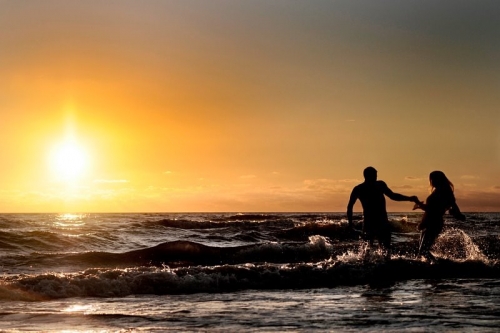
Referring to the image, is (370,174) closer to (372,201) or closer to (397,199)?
(372,201)

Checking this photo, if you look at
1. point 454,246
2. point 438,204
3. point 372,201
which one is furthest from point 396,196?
point 454,246

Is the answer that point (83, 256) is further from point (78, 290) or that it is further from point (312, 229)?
point (312, 229)

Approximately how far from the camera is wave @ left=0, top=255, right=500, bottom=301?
11.0m

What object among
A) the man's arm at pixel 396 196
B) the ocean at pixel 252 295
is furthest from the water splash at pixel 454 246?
the man's arm at pixel 396 196

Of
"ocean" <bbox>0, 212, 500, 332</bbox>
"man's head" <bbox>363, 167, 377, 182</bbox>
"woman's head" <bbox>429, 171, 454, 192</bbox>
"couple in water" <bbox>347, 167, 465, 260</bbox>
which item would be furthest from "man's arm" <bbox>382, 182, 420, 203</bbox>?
"ocean" <bbox>0, 212, 500, 332</bbox>

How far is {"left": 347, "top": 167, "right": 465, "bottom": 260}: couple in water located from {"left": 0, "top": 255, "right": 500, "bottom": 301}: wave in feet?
1.61

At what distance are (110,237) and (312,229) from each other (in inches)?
461

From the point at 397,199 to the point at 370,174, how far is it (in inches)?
30.8

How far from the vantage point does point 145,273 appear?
38.7 feet

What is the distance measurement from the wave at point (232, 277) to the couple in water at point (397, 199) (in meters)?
0.49

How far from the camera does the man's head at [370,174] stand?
12.7 m

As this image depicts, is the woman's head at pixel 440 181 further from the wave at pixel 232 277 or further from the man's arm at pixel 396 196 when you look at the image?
the wave at pixel 232 277

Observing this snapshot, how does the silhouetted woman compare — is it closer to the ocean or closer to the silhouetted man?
the silhouetted man

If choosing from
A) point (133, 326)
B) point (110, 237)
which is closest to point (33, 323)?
point (133, 326)
